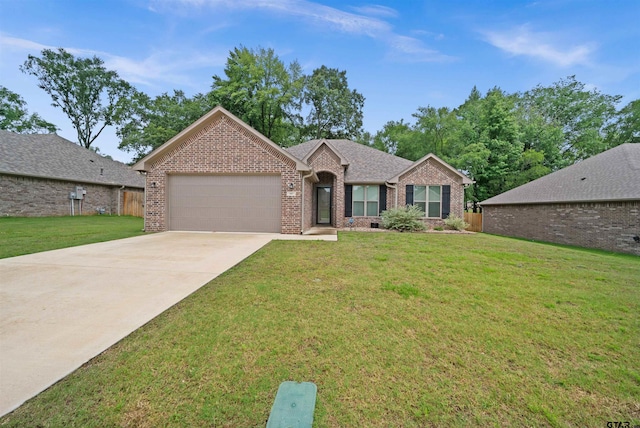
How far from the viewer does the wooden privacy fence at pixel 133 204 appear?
884 inches

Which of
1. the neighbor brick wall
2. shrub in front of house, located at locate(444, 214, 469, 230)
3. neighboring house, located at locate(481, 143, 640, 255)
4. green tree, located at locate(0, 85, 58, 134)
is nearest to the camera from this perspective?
neighboring house, located at locate(481, 143, 640, 255)

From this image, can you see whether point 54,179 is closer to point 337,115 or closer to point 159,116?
point 159,116

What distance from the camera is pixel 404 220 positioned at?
12.9 meters

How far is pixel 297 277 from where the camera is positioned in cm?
483

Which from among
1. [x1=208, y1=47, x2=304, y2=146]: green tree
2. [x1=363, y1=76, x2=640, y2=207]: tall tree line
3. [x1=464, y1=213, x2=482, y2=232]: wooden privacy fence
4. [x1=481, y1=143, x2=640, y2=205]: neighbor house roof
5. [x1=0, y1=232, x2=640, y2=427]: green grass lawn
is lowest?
[x1=0, y1=232, x2=640, y2=427]: green grass lawn

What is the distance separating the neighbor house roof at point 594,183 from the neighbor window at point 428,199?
4815 mm

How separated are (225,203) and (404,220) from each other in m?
8.54

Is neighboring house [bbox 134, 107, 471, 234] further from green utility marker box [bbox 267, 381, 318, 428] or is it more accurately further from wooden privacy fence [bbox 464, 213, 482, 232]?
wooden privacy fence [bbox 464, 213, 482, 232]

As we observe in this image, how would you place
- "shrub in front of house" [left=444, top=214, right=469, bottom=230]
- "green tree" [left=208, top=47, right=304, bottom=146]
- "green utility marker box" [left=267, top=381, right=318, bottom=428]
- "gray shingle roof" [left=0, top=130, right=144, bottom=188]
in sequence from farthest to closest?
"green tree" [left=208, top=47, right=304, bottom=146] < "gray shingle roof" [left=0, top=130, right=144, bottom=188] < "shrub in front of house" [left=444, top=214, right=469, bottom=230] < "green utility marker box" [left=267, top=381, right=318, bottom=428]

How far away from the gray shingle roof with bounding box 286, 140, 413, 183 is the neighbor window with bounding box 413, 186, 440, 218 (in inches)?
66.7

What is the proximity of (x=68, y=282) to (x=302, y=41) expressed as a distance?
14.2 metres

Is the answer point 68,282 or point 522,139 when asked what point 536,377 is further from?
point 522,139

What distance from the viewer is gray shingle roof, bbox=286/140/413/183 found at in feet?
49.1

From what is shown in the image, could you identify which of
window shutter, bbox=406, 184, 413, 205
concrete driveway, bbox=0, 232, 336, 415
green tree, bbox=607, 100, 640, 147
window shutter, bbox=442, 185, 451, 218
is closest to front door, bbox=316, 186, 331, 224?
window shutter, bbox=406, 184, 413, 205
